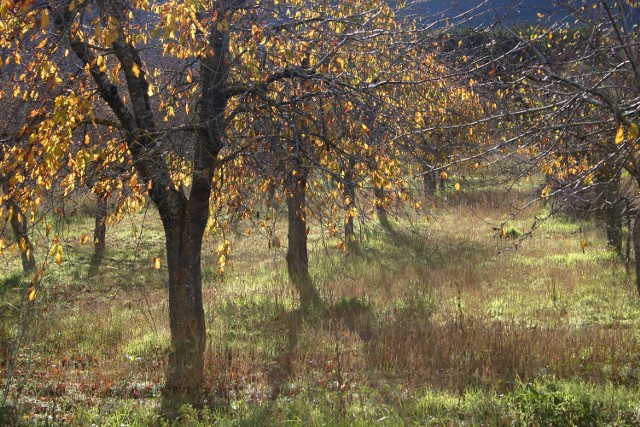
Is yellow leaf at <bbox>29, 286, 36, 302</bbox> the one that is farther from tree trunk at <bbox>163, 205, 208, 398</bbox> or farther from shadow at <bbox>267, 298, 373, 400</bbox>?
shadow at <bbox>267, 298, 373, 400</bbox>

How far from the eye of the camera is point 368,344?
7.97 m

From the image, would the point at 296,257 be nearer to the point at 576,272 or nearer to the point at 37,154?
the point at 576,272

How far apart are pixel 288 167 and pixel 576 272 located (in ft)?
27.1

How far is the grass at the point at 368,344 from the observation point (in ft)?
17.4

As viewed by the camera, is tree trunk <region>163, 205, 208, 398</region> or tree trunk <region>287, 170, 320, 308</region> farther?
tree trunk <region>287, 170, 320, 308</region>

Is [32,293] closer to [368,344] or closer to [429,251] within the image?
[368,344]

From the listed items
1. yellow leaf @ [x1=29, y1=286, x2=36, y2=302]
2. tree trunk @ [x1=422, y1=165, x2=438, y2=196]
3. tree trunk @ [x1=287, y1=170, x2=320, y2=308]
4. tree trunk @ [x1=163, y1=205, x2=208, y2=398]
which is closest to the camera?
yellow leaf @ [x1=29, y1=286, x2=36, y2=302]

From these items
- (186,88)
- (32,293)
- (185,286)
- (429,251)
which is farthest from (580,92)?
(429,251)

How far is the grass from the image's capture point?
531 cm

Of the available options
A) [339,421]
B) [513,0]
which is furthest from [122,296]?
[513,0]

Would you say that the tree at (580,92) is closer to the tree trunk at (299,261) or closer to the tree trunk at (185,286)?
the tree trunk at (185,286)

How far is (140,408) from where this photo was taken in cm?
557

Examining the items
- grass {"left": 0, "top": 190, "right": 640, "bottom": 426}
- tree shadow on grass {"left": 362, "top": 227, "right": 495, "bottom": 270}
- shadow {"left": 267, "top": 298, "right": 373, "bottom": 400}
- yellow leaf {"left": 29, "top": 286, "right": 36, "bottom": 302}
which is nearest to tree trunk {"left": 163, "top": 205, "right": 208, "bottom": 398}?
grass {"left": 0, "top": 190, "right": 640, "bottom": 426}

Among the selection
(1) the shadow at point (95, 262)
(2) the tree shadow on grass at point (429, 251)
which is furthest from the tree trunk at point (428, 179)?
(1) the shadow at point (95, 262)
